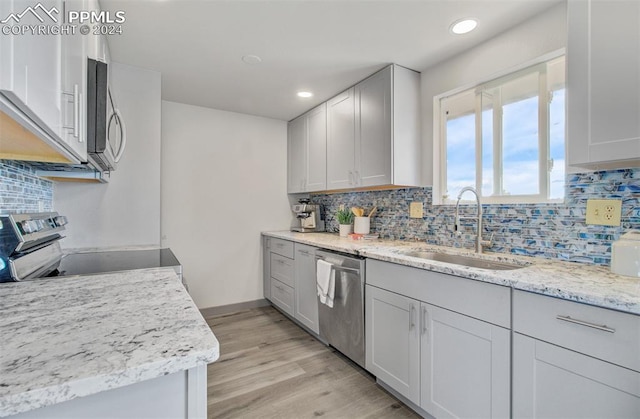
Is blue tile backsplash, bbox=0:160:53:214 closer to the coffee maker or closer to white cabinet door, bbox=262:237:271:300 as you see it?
white cabinet door, bbox=262:237:271:300

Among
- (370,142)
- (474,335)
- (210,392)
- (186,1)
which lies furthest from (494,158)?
(210,392)

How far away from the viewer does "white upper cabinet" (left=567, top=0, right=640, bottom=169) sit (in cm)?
114

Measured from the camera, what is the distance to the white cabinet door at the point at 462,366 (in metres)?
1.29

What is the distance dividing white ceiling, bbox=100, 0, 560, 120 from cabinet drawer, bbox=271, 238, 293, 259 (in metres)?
1.53

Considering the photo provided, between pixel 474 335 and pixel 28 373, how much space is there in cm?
152

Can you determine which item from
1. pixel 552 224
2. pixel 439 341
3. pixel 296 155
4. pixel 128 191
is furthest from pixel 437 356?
pixel 296 155

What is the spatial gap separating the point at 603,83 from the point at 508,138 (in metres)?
0.77

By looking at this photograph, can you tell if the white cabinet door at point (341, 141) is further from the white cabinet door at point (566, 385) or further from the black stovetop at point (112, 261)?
the white cabinet door at point (566, 385)

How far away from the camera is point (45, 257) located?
55.9 inches

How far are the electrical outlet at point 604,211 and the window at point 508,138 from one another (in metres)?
0.17

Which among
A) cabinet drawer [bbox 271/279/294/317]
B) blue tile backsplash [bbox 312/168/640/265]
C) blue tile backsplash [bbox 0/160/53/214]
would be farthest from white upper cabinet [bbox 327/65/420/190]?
blue tile backsplash [bbox 0/160/53/214]

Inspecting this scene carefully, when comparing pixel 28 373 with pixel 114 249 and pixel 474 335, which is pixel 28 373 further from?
pixel 114 249

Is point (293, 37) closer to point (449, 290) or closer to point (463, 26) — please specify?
point (463, 26)

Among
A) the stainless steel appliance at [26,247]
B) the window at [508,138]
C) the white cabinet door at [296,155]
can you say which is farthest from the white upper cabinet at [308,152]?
the stainless steel appliance at [26,247]
